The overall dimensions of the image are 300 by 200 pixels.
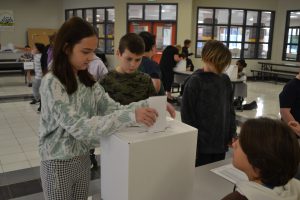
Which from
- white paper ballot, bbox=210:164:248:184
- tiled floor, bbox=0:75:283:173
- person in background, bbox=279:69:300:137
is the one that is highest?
person in background, bbox=279:69:300:137

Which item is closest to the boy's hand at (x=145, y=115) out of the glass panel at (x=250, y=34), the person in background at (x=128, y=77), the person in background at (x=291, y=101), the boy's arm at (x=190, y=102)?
the person in background at (x=128, y=77)

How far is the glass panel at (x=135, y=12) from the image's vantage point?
10.4 m

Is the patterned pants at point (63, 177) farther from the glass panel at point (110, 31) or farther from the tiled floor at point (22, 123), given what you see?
the glass panel at point (110, 31)

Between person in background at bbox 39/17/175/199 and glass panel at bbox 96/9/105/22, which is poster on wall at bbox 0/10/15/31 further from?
person in background at bbox 39/17/175/199

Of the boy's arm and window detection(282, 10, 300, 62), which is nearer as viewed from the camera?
the boy's arm

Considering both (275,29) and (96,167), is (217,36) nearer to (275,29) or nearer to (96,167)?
(275,29)

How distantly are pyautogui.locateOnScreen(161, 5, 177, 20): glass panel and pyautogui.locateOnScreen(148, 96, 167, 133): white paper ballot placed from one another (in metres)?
9.51

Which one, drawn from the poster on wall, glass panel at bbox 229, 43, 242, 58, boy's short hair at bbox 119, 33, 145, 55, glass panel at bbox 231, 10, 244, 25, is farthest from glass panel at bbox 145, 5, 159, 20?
boy's short hair at bbox 119, 33, 145, 55

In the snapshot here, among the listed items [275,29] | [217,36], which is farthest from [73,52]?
[275,29]

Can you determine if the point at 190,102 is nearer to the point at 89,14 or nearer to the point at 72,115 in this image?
the point at 72,115

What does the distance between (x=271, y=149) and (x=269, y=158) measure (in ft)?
→ 0.09

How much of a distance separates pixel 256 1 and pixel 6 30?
9382 millimetres

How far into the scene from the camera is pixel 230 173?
152cm

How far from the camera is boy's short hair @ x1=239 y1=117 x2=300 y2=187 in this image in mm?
Answer: 854
